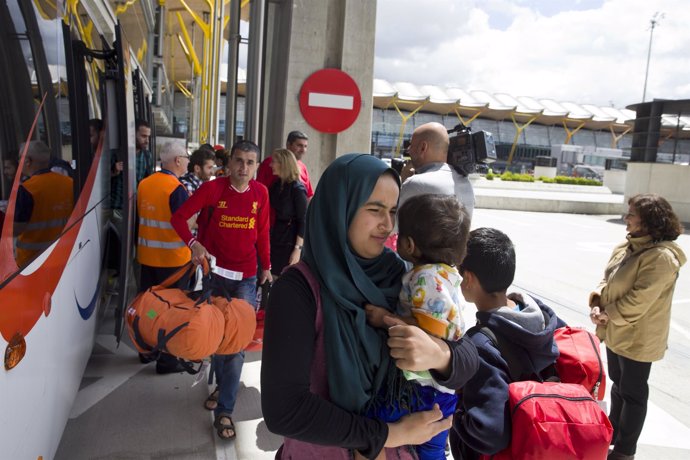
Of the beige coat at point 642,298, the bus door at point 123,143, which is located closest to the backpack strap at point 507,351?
the beige coat at point 642,298

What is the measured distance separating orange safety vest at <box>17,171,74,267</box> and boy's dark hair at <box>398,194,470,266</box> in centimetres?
138

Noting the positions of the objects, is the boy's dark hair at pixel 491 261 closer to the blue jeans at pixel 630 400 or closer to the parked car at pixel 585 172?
the blue jeans at pixel 630 400

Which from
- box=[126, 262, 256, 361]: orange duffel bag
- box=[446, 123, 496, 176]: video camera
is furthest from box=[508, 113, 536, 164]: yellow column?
box=[126, 262, 256, 361]: orange duffel bag

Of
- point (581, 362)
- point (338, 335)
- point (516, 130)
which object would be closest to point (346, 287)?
point (338, 335)

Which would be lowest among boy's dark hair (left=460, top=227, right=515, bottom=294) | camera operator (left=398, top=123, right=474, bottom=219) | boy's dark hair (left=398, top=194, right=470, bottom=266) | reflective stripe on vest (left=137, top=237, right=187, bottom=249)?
reflective stripe on vest (left=137, top=237, right=187, bottom=249)

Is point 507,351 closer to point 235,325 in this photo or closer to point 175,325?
point 235,325

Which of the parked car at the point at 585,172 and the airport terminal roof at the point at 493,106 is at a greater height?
the airport terminal roof at the point at 493,106

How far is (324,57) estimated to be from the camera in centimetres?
612

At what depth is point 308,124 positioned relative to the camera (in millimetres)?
6016

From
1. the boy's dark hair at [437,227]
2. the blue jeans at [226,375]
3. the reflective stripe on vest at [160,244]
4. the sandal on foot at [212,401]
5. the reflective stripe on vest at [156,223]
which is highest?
Result: the boy's dark hair at [437,227]

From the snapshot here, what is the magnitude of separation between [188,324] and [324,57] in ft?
13.6

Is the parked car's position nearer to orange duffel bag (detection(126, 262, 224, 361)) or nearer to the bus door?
the bus door

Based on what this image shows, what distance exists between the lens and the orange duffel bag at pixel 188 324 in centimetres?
298

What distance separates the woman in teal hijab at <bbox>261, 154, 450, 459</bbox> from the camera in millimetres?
1322
